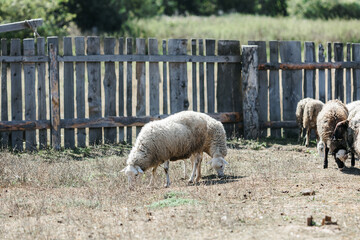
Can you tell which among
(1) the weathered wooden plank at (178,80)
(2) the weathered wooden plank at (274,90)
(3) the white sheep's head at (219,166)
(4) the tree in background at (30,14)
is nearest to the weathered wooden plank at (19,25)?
(1) the weathered wooden plank at (178,80)

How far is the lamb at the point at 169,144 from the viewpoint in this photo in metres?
8.87

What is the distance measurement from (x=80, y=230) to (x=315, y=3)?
3334 centimetres

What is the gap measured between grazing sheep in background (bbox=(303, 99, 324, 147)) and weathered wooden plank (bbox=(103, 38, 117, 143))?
4.11 m

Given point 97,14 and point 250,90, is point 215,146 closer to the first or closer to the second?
point 250,90

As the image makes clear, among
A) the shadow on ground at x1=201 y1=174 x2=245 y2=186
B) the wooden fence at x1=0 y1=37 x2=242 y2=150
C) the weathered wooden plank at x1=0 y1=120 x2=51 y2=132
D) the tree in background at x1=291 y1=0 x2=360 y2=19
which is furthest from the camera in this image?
the tree in background at x1=291 y1=0 x2=360 y2=19

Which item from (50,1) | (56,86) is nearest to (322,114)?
(56,86)

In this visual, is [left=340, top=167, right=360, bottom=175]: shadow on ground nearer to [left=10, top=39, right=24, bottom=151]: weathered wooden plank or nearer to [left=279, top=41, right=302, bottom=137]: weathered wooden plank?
[left=279, top=41, right=302, bottom=137]: weathered wooden plank

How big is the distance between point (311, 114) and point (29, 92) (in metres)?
5.96

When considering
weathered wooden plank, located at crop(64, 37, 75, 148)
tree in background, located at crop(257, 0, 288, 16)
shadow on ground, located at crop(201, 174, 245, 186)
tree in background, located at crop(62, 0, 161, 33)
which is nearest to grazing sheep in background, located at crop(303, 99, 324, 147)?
shadow on ground, located at crop(201, 174, 245, 186)

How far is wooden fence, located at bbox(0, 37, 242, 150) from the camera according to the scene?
1189 cm

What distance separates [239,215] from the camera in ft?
21.7

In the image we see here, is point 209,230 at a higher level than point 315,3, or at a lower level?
lower

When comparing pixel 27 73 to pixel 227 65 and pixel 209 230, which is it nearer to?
pixel 227 65

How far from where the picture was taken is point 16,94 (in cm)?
1199
